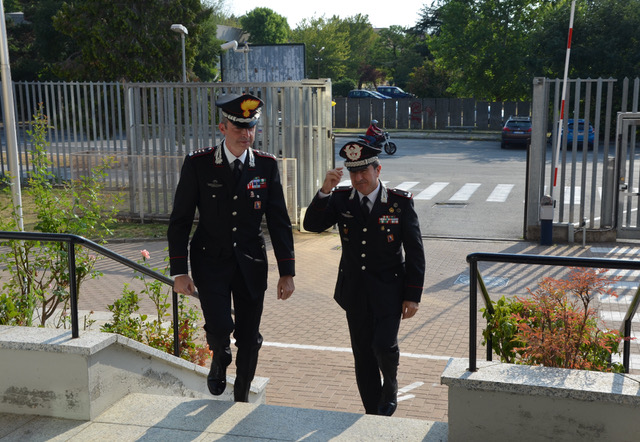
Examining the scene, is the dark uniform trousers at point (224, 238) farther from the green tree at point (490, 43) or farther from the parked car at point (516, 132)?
the green tree at point (490, 43)

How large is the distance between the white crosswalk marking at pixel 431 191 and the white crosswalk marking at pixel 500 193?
1.45 meters

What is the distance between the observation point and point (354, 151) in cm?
454

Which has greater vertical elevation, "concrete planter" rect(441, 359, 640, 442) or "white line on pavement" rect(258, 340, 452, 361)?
"concrete planter" rect(441, 359, 640, 442)

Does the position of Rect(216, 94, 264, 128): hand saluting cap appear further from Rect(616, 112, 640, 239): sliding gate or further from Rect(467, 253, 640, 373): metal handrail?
Rect(616, 112, 640, 239): sliding gate

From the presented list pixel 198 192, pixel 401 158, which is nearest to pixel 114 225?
pixel 198 192

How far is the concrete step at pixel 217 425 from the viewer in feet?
13.7

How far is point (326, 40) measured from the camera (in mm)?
69312

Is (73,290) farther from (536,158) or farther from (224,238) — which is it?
(536,158)

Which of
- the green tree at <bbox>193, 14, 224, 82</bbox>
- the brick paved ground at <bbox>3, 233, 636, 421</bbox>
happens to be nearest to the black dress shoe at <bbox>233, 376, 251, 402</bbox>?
the brick paved ground at <bbox>3, 233, 636, 421</bbox>

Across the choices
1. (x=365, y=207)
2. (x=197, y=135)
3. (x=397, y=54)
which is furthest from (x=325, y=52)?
(x=365, y=207)

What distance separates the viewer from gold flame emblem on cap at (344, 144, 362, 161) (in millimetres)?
4531

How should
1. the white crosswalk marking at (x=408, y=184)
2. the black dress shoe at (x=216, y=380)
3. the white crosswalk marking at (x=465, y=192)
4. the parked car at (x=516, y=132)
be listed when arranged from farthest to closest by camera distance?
the parked car at (x=516, y=132)
the white crosswalk marking at (x=408, y=184)
the white crosswalk marking at (x=465, y=192)
the black dress shoe at (x=216, y=380)

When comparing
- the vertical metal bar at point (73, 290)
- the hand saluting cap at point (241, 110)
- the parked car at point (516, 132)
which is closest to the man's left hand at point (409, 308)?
the hand saluting cap at point (241, 110)

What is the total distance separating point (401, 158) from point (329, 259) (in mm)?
18794
